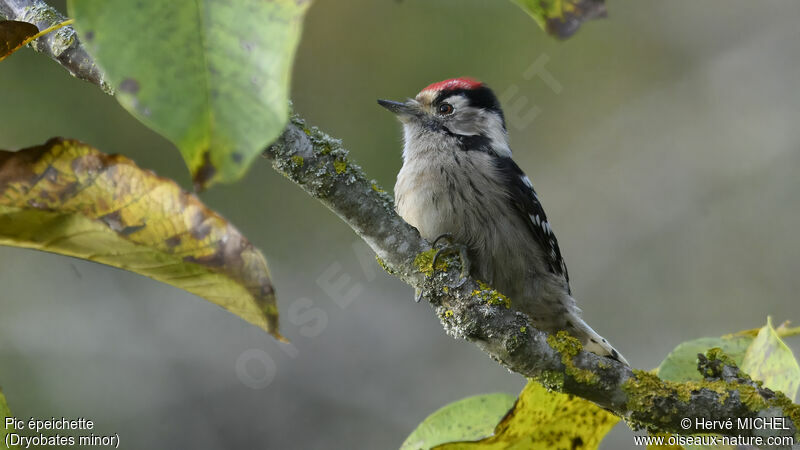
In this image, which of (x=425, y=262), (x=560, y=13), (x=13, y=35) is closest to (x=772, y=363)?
(x=425, y=262)

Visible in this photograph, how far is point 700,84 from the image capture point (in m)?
6.73

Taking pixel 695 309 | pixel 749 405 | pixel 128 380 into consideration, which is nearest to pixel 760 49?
pixel 695 309

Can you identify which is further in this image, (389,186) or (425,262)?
(389,186)

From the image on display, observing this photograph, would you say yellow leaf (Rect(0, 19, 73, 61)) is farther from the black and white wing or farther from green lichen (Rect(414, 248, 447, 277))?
the black and white wing

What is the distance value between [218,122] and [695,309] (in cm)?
613

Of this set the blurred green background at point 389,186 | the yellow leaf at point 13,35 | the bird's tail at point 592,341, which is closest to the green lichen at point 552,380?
the bird's tail at point 592,341

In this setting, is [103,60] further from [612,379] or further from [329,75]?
[329,75]

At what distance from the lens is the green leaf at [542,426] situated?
79.6 inches

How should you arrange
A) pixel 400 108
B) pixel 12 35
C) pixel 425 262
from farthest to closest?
pixel 400 108, pixel 425 262, pixel 12 35

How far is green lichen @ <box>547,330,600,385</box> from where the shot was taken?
2.08 metres

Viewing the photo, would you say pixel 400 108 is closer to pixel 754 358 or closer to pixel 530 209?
pixel 530 209

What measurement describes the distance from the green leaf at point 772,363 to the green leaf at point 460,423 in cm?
72

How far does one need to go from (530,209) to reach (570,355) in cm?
140

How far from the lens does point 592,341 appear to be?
10.5 ft
